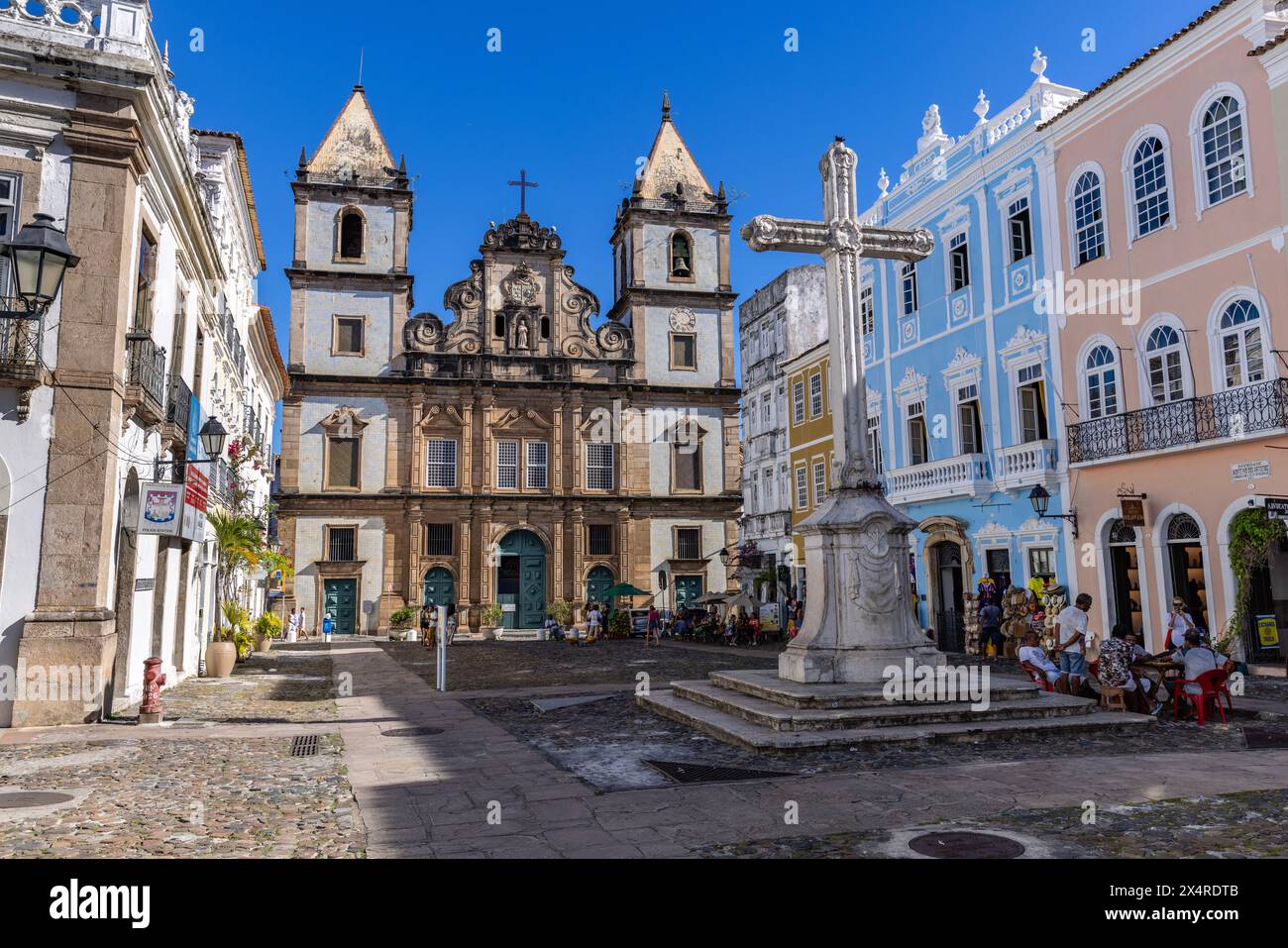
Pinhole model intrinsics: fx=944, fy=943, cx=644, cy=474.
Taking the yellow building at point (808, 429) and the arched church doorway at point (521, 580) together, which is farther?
the arched church doorway at point (521, 580)

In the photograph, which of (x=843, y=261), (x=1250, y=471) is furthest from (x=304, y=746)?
(x=1250, y=471)

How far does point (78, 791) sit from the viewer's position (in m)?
7.73

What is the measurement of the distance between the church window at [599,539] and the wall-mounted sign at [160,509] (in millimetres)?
26882

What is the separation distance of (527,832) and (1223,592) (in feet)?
47.2

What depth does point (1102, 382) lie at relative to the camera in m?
18.9

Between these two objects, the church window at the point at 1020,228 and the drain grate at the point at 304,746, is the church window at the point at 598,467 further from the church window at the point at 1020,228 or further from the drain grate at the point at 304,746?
the drain grate at the point at 304,746

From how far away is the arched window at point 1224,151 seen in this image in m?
16.0

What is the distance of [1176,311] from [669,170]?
29.4 m

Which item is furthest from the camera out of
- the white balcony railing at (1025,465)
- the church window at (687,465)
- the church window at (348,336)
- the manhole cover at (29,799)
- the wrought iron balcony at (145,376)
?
the church window at (687,465)

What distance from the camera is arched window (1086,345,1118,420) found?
60.9 ft

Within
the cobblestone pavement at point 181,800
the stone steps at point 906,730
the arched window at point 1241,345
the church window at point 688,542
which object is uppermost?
the arched window at point 1241,345

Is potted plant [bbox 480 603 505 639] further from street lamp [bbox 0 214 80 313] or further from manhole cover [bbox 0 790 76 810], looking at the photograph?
street lamp [bbox 0 214 80 313]

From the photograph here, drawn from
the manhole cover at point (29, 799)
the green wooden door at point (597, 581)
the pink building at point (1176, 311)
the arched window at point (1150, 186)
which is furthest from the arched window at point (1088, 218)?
the green wooden door at point (597, 581)

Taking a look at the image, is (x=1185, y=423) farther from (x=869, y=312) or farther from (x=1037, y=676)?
(x=869, y=312)
